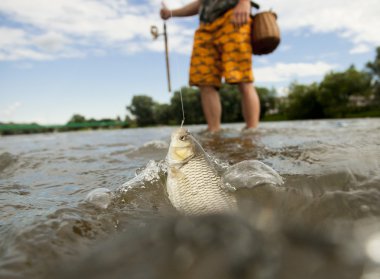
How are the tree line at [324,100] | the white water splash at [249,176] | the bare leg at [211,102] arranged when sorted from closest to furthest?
the white water splash at [249,176] → the bare leg at [211,102] → the tree line at [324,100]

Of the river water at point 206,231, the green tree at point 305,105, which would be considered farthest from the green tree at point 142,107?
the river water at point 206,231

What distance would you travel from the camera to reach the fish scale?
152cm

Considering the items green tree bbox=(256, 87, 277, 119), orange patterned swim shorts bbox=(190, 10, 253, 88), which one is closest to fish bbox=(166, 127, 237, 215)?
orange patterned swim shorts bbox=(190, 10, 253, 88)

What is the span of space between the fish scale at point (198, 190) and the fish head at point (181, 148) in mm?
33

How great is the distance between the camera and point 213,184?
62.8 inches

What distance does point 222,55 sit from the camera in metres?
5.71

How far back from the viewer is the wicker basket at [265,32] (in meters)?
5.34

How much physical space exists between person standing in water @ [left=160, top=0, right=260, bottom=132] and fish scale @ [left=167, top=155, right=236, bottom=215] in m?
3.95

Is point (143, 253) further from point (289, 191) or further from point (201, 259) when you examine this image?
point (289, 191)

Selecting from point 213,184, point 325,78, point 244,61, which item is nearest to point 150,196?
point 213,184

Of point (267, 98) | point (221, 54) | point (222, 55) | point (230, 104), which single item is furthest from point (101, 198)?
point (267, 98)

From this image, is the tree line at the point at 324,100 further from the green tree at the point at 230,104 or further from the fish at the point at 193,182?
the fish at the point at 193,182

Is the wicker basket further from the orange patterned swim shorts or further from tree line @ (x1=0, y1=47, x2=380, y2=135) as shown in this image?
tree line @ (x1=0, y1=47, x2=380, y2=135)

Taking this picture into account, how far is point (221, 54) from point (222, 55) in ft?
0.66
